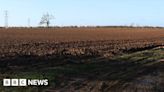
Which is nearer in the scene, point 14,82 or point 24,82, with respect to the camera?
point 24,82

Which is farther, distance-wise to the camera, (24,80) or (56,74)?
(56,74)

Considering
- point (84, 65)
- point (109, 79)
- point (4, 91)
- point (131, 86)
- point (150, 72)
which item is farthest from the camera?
point (84, 65)

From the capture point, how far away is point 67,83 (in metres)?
14.3

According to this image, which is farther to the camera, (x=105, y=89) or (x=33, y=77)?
(x=33, y=77)

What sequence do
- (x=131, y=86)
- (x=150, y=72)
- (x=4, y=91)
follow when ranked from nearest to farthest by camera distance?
(x=4, y=91) < (x=131, y=86) < (x=150, y=72)

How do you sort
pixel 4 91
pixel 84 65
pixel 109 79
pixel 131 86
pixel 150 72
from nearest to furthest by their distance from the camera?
pixel 4 91, pixel 131 86, pixel 109 79, pixel 150 72, pixel 84 65

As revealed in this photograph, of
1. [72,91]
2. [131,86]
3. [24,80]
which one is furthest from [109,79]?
[24,80]

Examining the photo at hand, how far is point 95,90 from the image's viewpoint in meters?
13.4

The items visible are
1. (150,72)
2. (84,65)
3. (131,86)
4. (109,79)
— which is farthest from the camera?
(84,65)

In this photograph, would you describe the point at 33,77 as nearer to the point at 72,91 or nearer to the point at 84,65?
the point at 72,91

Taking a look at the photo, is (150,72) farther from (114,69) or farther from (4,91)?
(4,91)

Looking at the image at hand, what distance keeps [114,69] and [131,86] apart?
11.3ft

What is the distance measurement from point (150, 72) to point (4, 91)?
660 centimetres

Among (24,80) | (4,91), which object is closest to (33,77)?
(24,80)
